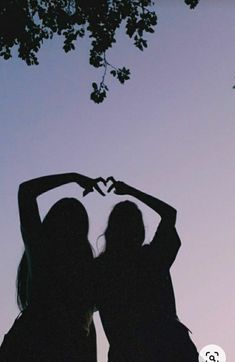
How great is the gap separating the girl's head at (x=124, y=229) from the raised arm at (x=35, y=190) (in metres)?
0.28

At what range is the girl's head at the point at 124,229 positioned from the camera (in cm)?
379

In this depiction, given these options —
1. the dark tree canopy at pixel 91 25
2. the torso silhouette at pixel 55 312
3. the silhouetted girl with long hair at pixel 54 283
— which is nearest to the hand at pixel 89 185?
the silhouetted girl with long hair at pixel 54 283

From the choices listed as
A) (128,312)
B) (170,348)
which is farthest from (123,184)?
(170,348)

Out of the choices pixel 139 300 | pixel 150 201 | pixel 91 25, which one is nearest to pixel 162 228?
pixel 150 201

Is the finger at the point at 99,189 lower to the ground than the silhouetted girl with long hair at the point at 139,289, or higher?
higher

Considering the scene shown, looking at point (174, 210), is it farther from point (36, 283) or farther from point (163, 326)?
point (36, 283)

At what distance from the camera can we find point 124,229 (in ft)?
12.6

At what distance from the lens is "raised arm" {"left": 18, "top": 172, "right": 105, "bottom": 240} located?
3352mm

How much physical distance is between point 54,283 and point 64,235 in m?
0.36

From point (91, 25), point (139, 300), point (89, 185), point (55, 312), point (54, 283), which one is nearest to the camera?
point (55, 312)

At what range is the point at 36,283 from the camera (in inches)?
129

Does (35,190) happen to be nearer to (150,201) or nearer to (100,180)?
(100,180)

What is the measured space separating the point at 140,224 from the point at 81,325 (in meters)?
0.97

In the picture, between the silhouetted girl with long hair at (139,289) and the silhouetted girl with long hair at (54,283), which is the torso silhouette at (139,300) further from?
the silhouetted girl with long hair at (54,283)
